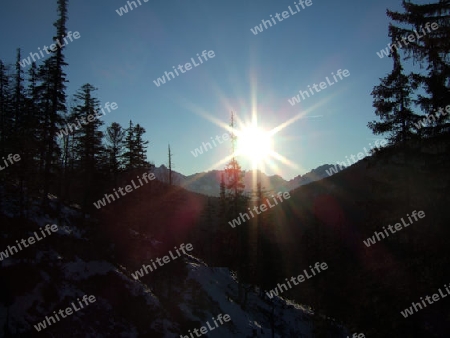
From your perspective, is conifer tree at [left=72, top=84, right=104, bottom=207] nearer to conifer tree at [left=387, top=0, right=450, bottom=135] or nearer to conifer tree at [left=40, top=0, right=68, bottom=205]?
conifer tree at [left=40, top=0, right=68, bottom=205]

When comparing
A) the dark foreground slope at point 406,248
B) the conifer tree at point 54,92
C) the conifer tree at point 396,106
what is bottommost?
the dark foreground slope at point 406,248

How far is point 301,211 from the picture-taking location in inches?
4318

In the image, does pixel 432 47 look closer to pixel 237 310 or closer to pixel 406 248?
pixel 406 248

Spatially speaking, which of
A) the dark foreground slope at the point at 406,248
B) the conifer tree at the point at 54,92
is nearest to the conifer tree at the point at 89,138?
the conifer tree at the point at 54,92

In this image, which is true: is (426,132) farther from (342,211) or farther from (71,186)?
(342,211)

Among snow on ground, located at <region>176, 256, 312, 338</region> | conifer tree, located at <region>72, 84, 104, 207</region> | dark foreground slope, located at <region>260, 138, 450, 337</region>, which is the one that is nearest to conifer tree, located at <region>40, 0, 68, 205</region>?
conifer tree, located at <region>72, 84, 104, 207</region>

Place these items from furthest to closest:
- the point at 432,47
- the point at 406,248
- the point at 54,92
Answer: the point at 54,92 → the point at 406,248 → the point at 432,47

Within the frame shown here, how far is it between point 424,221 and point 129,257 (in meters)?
21.4

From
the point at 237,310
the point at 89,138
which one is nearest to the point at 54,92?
the point at 89,138

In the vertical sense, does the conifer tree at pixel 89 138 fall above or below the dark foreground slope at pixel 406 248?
above

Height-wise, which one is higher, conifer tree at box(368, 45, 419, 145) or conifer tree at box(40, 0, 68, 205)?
conifer tree at box(40, 0, 68, 205)

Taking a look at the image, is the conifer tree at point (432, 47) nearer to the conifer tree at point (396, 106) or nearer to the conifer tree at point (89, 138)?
the conifer tree at point (396, 106)

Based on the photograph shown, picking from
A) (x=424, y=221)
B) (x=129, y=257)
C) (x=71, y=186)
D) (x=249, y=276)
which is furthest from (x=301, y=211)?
(x=424, y=221)

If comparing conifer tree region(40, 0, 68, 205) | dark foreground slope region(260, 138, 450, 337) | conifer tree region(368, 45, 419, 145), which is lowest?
dark foreground slope region(260, 138, 450, 337)
